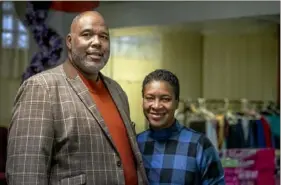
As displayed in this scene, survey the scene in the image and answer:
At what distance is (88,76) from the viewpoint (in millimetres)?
1549

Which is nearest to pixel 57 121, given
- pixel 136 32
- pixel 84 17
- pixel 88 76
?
pixel 88 76

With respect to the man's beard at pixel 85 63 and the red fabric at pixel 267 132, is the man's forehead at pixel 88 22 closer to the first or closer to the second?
the man's beard at pixel 85 63

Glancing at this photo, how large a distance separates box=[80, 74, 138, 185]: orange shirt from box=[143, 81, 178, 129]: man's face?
0.10 meters

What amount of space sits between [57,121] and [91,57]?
0.23 metres

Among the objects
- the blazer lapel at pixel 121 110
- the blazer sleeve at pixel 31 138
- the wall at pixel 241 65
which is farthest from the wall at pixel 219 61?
the blazer sleeve at pixel 31 138

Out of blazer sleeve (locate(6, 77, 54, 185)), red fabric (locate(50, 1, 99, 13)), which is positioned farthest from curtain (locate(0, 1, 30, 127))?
blazer sleeve (locate(6, 77, 54, 185))

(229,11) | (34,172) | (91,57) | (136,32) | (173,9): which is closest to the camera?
(34,172)

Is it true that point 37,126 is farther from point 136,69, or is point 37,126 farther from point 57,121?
point 136,69

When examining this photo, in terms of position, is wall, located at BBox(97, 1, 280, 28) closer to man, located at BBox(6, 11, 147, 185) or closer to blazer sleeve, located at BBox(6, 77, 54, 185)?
man, located at BBox(6, 11, 147, 185)

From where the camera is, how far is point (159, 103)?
1564 millimetres

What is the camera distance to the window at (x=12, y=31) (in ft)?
12.5

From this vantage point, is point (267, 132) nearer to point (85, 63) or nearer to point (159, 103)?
point (159, 103)

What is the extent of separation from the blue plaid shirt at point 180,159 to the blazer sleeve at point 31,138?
1.21ft

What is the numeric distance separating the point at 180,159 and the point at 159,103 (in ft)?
0.61
